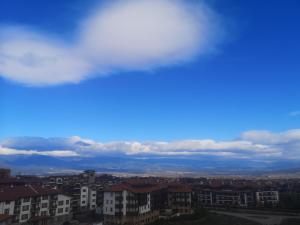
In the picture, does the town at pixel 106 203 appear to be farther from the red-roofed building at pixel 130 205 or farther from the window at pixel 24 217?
the window at pixel 24 217

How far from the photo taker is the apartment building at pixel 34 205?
Answer: 59406 mm

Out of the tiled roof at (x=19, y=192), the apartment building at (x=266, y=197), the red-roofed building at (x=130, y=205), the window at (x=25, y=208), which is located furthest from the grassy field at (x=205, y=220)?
the apartment building at (x=266, y=197)

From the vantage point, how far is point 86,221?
2822 inches

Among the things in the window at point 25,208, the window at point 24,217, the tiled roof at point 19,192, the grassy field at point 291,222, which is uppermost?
the tiled roof at point 19,192

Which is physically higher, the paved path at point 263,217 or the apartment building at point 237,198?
the apartment building at point 237,198

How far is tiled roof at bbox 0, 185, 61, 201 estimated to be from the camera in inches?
2339

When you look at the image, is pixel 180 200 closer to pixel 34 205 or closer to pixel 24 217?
pixel 34 205

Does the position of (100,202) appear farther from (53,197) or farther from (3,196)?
(3,196)

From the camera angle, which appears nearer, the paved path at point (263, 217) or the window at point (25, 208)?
the window at point (25, 208)

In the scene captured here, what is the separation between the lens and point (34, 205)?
213 ft

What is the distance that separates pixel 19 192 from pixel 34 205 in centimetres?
422

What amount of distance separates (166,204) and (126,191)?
1791cm

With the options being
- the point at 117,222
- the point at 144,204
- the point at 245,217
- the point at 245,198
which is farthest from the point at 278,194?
the point at 117,222

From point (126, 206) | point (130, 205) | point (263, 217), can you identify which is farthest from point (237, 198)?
point (126, 206)
